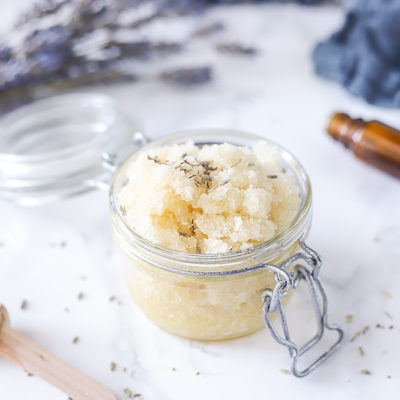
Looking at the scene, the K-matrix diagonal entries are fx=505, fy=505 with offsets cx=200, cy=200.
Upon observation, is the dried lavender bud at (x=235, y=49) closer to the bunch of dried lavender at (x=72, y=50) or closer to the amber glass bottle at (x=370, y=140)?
the bunch of dried lavender at (x=72, y=50)

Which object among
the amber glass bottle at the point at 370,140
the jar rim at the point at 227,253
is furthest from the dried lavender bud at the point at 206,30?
the jar rim at the point at 227,253

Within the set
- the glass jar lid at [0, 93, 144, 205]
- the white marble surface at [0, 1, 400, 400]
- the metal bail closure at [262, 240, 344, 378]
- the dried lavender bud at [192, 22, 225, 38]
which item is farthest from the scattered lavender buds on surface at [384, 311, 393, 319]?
the dried lavender bud at [192, 22, 225, 38]

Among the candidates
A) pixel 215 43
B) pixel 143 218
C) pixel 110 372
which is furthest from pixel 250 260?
pixel 215 43

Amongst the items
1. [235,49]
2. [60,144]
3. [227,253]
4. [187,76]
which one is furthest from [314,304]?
[235,49]

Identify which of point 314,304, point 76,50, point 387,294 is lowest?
point 387,294

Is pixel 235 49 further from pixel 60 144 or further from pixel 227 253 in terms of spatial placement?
pixel 227 253
